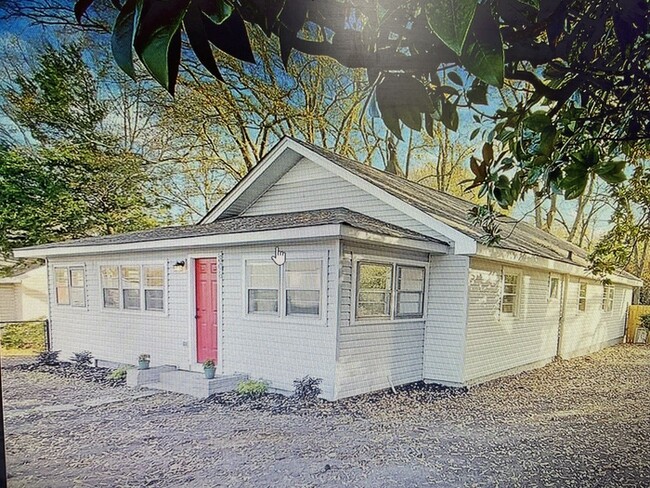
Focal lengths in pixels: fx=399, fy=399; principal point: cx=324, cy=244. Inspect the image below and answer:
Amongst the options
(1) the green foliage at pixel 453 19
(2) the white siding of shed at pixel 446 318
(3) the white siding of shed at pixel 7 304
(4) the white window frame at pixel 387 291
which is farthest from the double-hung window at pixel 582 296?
(3) the white siding of shed at pixel 7 304

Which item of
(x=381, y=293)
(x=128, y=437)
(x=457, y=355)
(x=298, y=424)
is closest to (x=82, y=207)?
(x=128, y=437)

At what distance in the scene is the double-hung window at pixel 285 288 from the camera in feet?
8.02

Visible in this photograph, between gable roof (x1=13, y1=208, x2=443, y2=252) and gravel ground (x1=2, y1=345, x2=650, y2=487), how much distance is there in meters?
0.58

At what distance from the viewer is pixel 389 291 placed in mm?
2812

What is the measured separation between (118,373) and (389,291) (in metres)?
1.75

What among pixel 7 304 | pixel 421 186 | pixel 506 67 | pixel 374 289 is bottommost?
pixel 374 289

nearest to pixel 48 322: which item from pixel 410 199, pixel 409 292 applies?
pixel 410 199

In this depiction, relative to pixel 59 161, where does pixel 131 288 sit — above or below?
below

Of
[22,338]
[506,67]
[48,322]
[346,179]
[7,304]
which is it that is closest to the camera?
[506,67]

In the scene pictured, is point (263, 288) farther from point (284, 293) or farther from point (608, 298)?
point (608, 298)

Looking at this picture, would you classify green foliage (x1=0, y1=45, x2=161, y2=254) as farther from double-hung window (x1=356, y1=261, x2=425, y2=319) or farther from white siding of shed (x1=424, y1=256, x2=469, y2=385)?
white siding of shed (x1=424, y1=256, x2=469, y2=385)

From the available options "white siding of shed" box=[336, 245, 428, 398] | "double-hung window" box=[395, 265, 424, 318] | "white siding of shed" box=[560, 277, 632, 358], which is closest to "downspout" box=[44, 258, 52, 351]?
"white siding of shed" box=[336, 245, 428, 398]

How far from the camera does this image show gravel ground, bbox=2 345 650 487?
4.24 ft

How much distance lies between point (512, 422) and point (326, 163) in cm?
151
